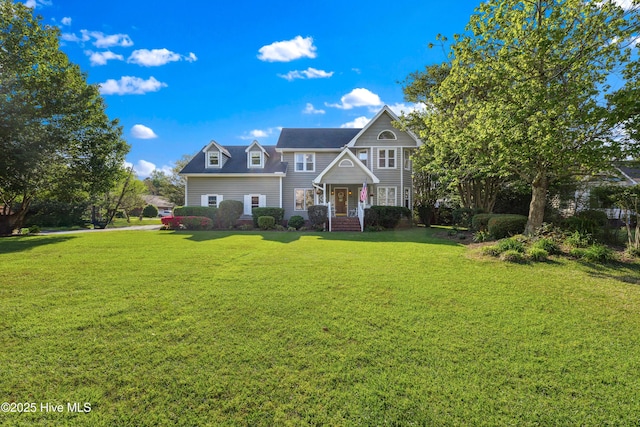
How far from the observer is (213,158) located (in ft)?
→ 74.1

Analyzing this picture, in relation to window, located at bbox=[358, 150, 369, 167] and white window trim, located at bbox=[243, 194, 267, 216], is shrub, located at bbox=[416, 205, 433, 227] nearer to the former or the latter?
window, located at bbox=[358, 150, 369, 167]

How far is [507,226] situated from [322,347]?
10523 millimetres

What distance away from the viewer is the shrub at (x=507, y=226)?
11016 mm

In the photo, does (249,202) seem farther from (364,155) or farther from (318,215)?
(364,155)

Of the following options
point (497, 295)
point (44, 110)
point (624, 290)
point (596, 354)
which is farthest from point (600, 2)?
point (44, 110)

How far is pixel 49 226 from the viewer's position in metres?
25.4

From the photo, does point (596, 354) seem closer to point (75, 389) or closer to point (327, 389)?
point (327, 389)

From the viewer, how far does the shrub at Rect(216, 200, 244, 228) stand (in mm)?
18953

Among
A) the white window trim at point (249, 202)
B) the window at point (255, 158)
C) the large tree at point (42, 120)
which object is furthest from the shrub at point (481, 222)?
the large tree at point (42, 120)

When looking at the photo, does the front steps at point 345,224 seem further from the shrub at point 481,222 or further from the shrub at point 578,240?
the shrub at point 578,240

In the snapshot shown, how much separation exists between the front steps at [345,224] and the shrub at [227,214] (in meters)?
6.83

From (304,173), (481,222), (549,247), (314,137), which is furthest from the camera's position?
(314,137)

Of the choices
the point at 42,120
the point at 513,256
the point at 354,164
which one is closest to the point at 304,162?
the point at 354,164

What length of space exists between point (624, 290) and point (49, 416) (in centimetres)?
906
